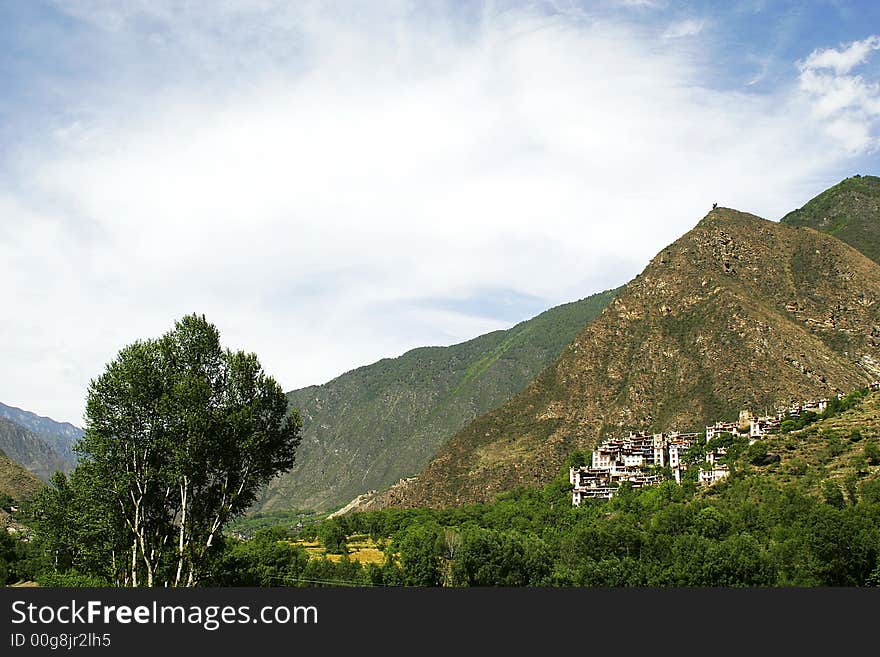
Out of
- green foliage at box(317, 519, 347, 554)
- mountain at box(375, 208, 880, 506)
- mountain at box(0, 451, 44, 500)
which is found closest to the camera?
green foliage at box(317, 519, 347, 554)

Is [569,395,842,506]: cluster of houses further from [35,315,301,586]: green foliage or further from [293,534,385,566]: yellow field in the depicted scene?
[35,315,301,586]: green foliage

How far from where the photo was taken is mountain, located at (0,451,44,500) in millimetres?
152500

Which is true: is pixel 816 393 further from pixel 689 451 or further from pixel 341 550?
pixel 341 550

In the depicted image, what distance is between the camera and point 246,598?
64.8 feet

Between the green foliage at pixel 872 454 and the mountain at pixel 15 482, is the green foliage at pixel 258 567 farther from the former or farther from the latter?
the mountain at pixel 15 482

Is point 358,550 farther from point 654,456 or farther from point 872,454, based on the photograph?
point 872,454

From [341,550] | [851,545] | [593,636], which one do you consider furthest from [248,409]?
[341,550]

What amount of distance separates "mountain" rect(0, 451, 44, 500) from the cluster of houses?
104 metres

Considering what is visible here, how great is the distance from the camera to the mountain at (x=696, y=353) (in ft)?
441

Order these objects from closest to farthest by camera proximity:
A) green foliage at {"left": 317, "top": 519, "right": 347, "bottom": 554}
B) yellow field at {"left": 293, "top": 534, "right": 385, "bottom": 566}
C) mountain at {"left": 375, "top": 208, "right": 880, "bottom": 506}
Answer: yellow field at {"left": 293, "top": 534, "right": 385, "bottom": 566} → green foliage at {"left": 317, "top": 519, "right": 347, "bottom": 554} → mountain at {"left": 375, "top": 208, "right": 880, "bottom": 506}

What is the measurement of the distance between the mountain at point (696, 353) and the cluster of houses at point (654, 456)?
23.2 ft

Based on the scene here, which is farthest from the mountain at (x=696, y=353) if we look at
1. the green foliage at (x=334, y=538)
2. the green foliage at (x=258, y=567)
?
the green foliage at (x=258, y=567)

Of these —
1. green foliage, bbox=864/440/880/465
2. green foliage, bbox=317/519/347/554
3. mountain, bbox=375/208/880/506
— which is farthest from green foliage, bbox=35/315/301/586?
mountain, bbox=375/208/880/506

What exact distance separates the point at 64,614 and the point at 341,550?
309 ft
